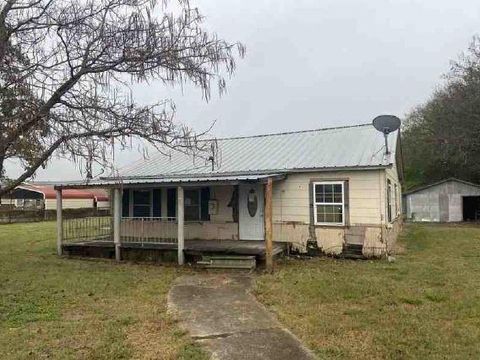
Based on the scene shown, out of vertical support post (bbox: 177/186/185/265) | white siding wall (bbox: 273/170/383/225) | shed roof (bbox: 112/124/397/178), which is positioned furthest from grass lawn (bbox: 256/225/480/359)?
shed roof (bbox: 112/124/397/178)

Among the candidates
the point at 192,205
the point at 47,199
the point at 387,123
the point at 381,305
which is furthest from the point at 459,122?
the point at 47,199

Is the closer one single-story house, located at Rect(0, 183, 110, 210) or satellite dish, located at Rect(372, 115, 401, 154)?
satellite dish, located at Rect(372, 115, 401, 154)

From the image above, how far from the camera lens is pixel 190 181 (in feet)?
40.2

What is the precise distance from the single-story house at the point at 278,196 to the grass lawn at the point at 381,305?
1209mm

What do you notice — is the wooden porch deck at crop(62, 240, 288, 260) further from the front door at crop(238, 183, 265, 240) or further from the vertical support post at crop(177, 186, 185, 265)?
the front door at crop(238, 183, 265, 240)

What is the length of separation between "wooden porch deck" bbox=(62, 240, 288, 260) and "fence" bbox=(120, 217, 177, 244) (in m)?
0.55

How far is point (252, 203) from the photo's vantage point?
564 inches

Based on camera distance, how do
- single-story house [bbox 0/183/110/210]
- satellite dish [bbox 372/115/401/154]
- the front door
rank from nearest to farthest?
satellite dish [bbox 372/115/401/154], the front door, single-story house [bbox 0/183/110/210]

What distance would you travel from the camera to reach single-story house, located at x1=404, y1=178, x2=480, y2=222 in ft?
106

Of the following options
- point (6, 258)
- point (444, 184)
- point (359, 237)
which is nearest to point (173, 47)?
point (359, 237)

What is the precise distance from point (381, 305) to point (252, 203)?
7155mm

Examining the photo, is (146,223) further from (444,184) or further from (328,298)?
(444,184)

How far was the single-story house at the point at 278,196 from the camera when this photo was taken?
12.7 metres

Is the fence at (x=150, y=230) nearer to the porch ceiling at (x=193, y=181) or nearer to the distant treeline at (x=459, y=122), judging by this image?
the porch ceiling at (x=193, y=181)
